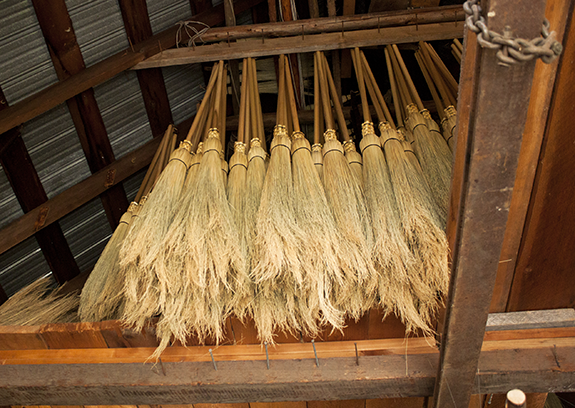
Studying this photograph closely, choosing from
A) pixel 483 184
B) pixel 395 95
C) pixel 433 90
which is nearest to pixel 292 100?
pixel 395 95

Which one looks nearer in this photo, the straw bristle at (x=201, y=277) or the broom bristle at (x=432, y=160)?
the straw bristle at (x=201, y=277)

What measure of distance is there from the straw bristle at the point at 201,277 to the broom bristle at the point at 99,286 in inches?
16.5

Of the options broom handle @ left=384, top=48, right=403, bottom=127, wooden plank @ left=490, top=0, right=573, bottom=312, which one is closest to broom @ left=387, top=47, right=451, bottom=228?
broom handle @ left=384, top=48, right=403, bottom=127

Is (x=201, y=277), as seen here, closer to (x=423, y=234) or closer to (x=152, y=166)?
(x=423, y=234)

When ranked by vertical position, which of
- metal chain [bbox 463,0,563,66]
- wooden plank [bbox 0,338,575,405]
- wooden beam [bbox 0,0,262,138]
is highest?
metal chain [bbox 463,0,563,66]

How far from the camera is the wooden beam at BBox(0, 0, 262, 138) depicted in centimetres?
226

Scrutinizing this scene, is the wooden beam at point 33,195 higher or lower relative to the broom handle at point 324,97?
lower

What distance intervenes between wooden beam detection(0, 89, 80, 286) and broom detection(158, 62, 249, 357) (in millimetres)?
1543

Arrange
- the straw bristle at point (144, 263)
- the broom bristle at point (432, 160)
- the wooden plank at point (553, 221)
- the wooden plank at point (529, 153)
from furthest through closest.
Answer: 1. the broom bristle at point (432, 160)
2. the straw bristle at point (144, 263)
3. the wooden plank at point (553, 221)
4. the wooden plank at point (529, 153)

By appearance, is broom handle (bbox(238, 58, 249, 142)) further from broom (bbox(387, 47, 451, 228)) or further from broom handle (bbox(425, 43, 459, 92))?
broom handle (bbox(425, 43, 459, 92))

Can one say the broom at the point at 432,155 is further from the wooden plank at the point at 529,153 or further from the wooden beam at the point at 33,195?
the wooden beam at the point at 33,195

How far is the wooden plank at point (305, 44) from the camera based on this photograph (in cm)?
254

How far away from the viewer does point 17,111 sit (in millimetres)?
2264

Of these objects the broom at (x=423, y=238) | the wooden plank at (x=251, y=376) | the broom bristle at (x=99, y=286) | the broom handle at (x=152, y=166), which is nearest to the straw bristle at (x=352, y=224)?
the broom at (x=423, y=238)
